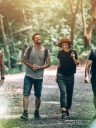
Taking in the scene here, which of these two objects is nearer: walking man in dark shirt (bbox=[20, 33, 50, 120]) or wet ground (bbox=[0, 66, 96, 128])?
wet ground (bbox=[0, 66, 96, 128])

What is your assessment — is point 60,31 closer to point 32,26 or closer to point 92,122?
point 32,26

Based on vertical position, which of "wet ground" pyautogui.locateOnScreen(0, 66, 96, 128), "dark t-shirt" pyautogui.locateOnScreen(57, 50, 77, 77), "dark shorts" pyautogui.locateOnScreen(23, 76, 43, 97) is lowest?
"wet ground" pyautogui.locateOnScreen(0, 66, 96, 128)

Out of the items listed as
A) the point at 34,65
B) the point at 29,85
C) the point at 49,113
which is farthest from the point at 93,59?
the point at 49,113

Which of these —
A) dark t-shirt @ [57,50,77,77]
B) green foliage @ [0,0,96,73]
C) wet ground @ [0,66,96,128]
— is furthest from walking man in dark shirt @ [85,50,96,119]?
green foliage @ [0,0,96,73]

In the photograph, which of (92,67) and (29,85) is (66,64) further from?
(29,85)

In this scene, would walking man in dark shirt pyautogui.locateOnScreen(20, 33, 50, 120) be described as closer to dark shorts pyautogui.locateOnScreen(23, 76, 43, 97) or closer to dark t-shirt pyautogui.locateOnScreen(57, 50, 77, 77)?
dark shorts pyautogui.locateOnScreen(23, 76, 43, 97)

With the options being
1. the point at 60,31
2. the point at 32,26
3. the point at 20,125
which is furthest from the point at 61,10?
the point at 20,125

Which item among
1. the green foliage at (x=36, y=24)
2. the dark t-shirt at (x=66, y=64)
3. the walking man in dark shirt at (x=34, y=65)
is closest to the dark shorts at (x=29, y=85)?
the walking man in dark shirt at (x=34, y=65)

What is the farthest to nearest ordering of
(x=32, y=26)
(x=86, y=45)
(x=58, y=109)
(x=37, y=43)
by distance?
(x=86, y=45) → (x=32, y=26) → (x=58, y=109) → (x=37, y=43)

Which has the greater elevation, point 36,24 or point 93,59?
point 93,59

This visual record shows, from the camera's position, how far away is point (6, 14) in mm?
38281

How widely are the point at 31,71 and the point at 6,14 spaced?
26.4 m

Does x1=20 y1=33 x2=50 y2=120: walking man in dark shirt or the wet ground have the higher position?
x1=20 y1=33 x2=50 y2=120: walking man in dark shirt

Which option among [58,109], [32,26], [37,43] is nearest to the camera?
[37,43]
